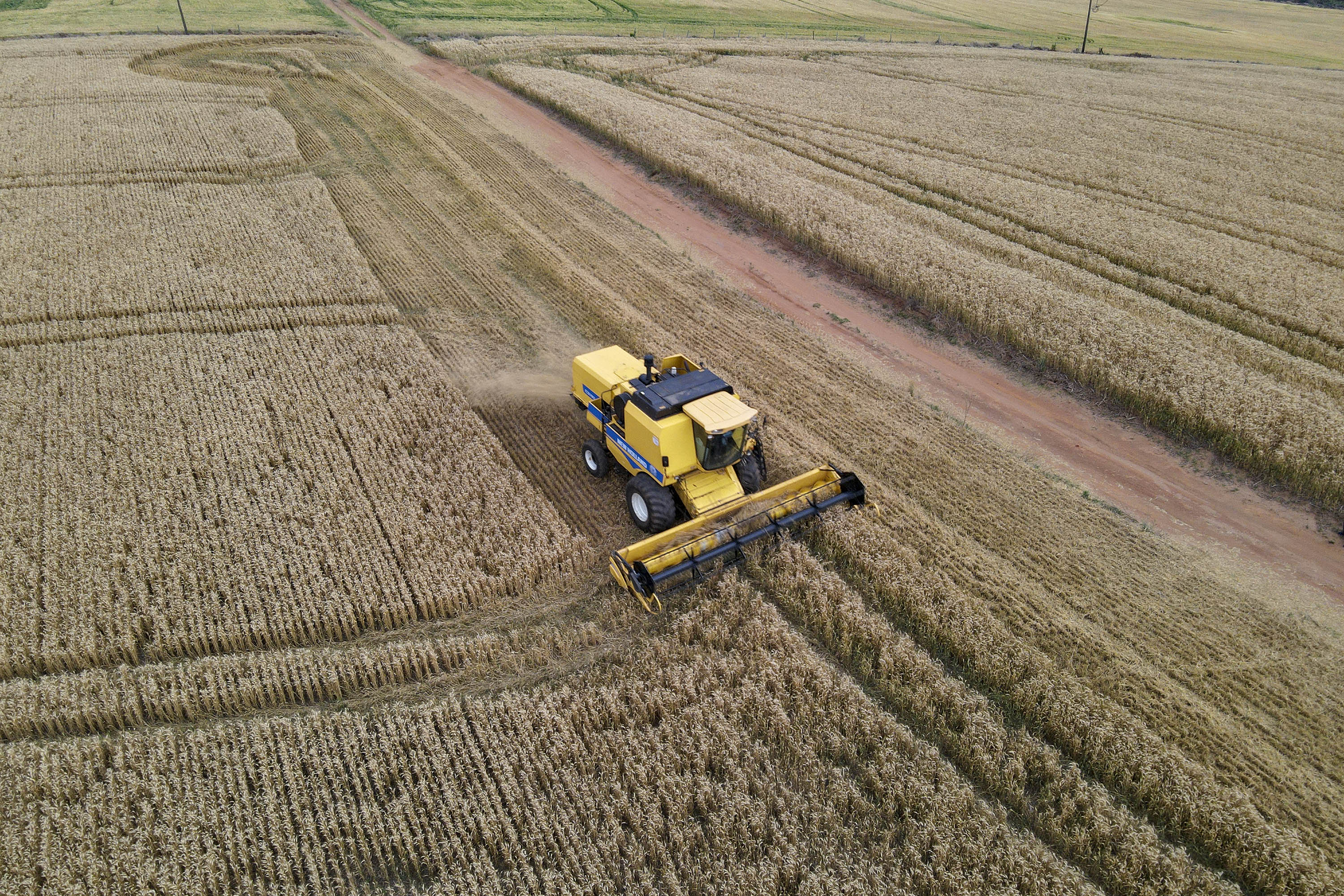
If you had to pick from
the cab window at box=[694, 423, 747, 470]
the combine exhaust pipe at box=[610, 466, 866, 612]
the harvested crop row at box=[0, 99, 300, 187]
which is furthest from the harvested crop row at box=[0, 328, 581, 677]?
the harvested crop row at box=[0, 99, 300, 187]

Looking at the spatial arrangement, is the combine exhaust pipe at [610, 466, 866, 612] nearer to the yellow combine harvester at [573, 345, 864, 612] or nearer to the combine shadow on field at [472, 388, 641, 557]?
the yellow combine harvester at [573, 345, 864, 612]

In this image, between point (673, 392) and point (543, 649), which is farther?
point (673, 392)

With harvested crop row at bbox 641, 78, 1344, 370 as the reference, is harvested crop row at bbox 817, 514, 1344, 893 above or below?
below

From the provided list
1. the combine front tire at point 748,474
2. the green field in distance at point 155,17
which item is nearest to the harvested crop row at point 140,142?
the green field in distance at point 155,17

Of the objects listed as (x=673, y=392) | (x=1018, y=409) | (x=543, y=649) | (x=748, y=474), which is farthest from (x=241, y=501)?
(x=1018, y=409)

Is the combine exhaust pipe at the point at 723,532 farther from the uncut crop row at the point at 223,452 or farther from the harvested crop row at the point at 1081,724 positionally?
the uncut crop row at the point at 223,452

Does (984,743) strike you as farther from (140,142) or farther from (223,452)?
(140,142)
